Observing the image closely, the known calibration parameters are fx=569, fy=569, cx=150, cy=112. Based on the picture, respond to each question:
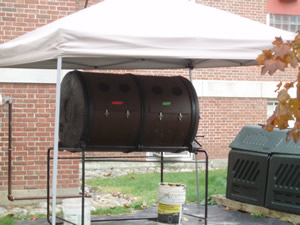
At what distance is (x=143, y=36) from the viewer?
5.21 m

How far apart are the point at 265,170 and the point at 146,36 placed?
10.00 feet

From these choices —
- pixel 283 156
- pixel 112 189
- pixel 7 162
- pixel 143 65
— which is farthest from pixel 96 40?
pixel 112 189

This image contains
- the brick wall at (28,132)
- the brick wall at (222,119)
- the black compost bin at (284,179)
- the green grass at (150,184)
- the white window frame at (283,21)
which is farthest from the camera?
the white window frame at (283,21)

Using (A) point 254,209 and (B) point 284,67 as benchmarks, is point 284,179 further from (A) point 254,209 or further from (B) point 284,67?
(B) point 284,67

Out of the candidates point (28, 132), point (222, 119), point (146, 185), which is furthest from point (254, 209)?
point (222, 119)

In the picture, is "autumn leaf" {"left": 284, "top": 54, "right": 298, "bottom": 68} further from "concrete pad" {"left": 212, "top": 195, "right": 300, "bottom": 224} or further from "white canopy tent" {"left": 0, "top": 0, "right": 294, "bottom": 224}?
"concrete pad" {"left": 212, "top": 195, "right": 300, "bottom": 224}

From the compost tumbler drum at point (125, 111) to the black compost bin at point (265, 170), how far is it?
4.44 feet

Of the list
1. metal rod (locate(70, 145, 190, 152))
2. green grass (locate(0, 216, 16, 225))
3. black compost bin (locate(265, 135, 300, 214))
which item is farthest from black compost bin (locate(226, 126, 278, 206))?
green grass (locate(0, 216, 16, 225))

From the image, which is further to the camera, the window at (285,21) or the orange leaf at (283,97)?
the window at (285,21)

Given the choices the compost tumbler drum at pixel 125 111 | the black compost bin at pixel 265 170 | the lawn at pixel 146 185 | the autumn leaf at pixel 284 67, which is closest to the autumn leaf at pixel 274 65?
the autumn leaf at pixel 284 67

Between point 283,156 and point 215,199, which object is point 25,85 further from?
point 283,156

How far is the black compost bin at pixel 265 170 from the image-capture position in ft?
23.2

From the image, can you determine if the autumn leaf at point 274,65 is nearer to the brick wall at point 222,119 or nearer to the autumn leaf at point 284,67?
the autumn leaf at point 284,67

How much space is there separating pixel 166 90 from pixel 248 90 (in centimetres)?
780
